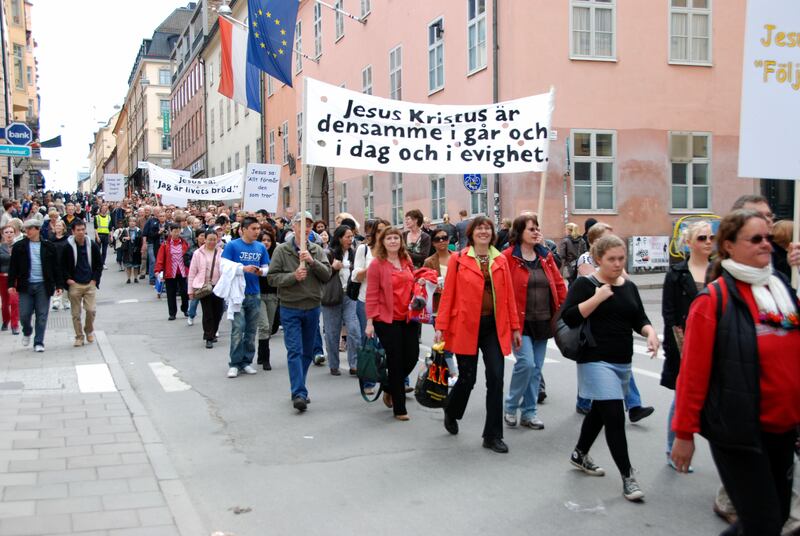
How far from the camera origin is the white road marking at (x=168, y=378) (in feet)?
31.9

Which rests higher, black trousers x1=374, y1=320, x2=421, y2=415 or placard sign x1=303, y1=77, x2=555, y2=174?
placard sign x1=303, y1=77, x2=555, y2=174

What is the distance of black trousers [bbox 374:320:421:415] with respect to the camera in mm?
7949

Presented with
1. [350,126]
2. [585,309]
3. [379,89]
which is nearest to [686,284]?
[585,309]

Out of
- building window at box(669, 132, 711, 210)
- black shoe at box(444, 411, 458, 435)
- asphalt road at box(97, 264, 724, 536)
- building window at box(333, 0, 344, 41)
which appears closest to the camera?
asphalt road at box(97, 264, 724, 536)

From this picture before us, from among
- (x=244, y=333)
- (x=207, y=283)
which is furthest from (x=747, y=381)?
(x=207, y=283)

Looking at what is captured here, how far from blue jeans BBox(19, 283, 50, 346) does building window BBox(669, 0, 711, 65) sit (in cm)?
1690

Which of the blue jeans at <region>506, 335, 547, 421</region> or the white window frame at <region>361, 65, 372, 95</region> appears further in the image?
the white window frame at <region>361, 65, 372, 95</region>

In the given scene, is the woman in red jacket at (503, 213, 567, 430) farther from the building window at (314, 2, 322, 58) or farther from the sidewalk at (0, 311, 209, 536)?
the building window at (314, 2, 322, 58)

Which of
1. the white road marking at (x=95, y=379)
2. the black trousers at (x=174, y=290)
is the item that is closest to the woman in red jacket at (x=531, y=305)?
the white road marking at (x=95, y=379)

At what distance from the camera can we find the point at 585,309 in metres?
5.64

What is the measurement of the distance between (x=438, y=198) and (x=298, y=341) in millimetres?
17626

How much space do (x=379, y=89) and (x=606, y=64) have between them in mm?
10224

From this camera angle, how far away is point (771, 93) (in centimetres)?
581

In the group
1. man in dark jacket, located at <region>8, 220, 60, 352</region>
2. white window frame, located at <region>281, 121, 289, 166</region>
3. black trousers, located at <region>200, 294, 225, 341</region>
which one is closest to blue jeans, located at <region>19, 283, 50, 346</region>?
man in dark jacket, located at <region>8, 220, 60, 352</region>
